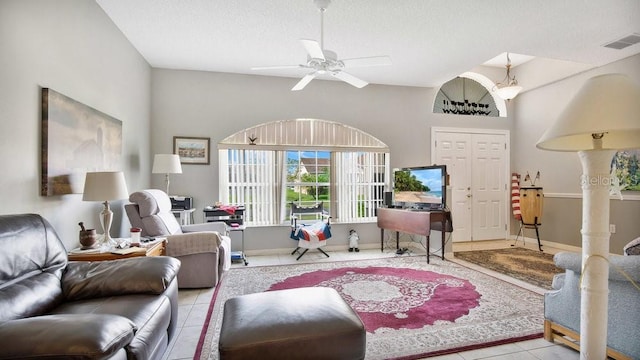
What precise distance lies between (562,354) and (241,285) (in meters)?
2.62

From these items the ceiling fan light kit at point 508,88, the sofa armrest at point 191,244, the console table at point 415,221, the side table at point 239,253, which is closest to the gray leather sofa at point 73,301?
the sofa armrest at point 191,244

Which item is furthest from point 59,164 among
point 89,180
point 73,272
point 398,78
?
point 398,78

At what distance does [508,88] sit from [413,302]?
354 centimetres

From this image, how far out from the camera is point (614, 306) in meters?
1.70

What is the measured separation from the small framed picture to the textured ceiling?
98cm

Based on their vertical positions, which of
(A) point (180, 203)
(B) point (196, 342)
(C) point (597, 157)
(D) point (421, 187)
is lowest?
(B) point (196, 342)

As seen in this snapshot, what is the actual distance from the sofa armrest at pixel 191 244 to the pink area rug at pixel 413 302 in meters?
0.45

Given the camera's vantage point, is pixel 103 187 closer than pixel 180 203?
Yes

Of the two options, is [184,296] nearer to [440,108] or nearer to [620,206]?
[440,108]

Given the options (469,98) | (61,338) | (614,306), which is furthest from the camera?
(469,98)

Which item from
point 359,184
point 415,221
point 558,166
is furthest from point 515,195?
point 359,184

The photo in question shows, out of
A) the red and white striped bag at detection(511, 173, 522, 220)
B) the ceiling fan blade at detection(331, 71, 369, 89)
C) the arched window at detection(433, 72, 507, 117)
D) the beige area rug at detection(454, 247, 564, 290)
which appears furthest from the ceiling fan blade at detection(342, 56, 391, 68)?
the red and white striped bag at detection(511, 173, 522, 220)

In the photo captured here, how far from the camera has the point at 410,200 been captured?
4.37m

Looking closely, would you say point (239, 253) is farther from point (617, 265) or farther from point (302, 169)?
point (617, 265)
